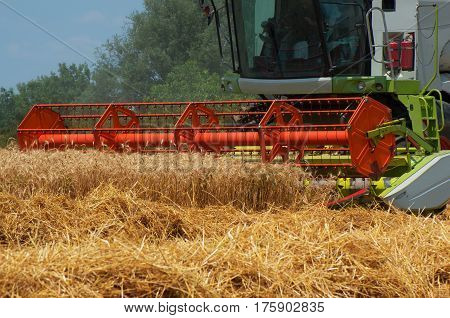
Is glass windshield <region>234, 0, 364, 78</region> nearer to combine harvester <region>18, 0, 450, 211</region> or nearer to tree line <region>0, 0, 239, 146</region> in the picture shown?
combine harvester <region>18, 0, 450, 211</region>

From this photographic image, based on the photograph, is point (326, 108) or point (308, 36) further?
point (326, 108)

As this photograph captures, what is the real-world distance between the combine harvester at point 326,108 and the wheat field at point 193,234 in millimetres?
292

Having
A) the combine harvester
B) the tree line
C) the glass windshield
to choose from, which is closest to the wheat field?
the combine harvester

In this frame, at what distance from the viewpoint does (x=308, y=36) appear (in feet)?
21.0

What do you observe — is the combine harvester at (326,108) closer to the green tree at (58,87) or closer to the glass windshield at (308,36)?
the glass windshield at (308,36)

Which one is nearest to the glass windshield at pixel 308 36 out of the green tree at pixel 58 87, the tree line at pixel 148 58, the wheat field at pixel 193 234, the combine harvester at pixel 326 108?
the combine harvester at pixel 326 108

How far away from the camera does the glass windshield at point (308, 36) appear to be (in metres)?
6.38

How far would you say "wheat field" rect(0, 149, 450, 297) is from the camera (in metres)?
2.90

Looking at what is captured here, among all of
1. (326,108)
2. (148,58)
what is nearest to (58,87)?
(148,58)

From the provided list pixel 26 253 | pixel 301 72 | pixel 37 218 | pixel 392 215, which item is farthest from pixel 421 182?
pixel 26 253

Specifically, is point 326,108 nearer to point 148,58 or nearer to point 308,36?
point 308,36

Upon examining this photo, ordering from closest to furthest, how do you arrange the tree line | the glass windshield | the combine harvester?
the combine harvester, the glass windshield, the tree line

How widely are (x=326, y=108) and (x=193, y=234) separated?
294 cm

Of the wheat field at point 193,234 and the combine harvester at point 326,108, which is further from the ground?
the combine harvester at point 326,108
